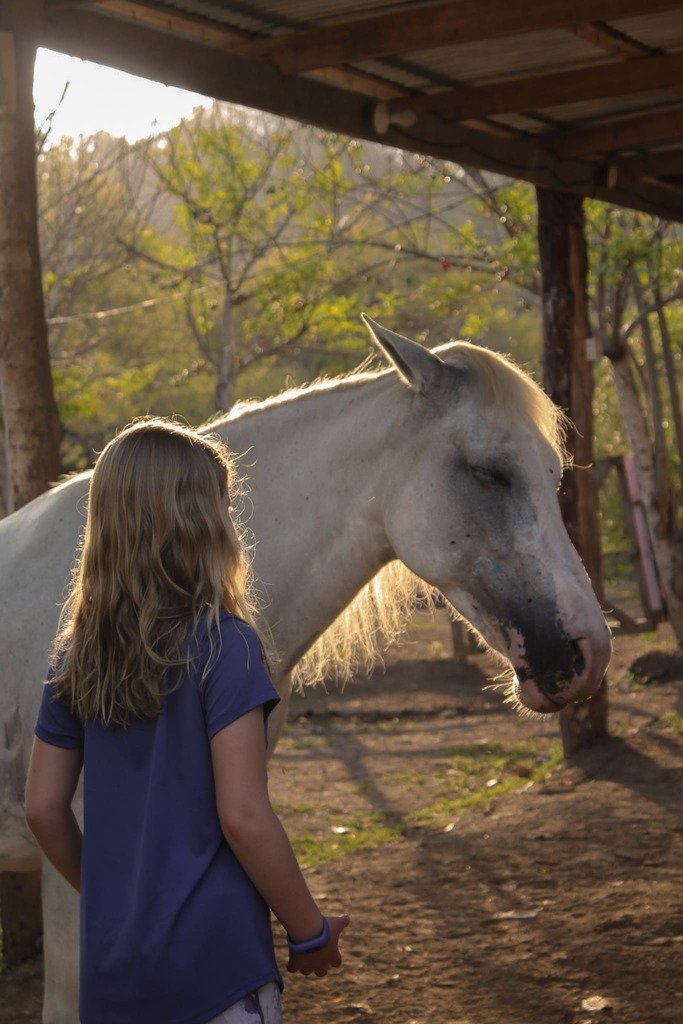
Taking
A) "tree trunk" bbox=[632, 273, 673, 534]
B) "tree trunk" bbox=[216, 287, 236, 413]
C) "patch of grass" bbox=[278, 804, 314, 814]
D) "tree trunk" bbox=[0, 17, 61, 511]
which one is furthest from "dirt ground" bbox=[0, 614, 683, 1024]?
"tree trunk" bbox=[216, 287, 236, 413]

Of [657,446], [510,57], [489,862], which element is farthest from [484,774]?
[510,57]

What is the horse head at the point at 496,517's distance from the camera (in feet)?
9.11

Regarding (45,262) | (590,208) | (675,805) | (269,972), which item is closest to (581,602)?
(269,972)

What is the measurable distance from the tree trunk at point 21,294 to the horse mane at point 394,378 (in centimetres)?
85

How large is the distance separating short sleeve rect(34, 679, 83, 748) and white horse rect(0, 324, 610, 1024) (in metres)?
0.95

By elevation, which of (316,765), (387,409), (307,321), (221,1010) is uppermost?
(307,321)

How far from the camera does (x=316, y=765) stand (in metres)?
7.68

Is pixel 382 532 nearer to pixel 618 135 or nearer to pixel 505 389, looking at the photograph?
pixel 505 389

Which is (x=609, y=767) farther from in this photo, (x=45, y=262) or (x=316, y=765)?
(x=45, y=262)

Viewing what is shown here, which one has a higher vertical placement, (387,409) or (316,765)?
(387,409)

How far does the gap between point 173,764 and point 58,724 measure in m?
0.26

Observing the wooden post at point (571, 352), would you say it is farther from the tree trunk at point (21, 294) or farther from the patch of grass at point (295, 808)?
the tree trunk at point (21, 294)

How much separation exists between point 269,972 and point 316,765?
19.5 ft

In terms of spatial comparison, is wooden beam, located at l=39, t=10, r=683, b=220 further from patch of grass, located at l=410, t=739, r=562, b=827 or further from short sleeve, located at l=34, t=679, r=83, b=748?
patch of grass, located at l=410, t=739, r=562, b=827
